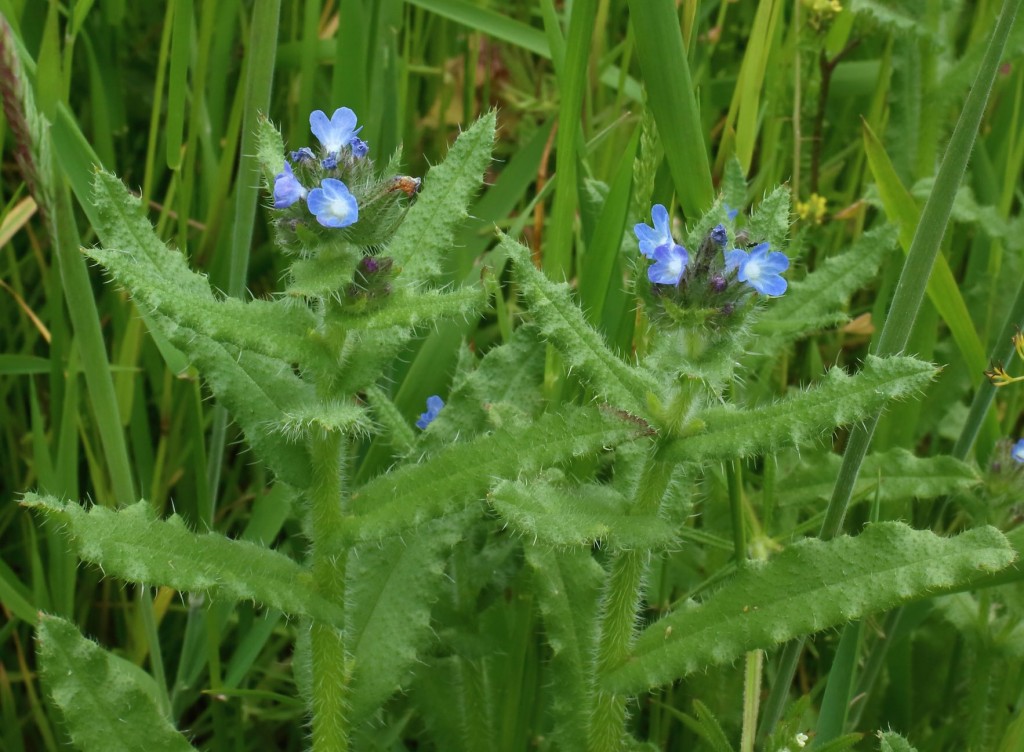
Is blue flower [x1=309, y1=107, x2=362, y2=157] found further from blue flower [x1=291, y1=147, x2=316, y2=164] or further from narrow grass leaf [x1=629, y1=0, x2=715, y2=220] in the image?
narrow grass leaf [x1=629, y1=0, x2=715, y2=220]

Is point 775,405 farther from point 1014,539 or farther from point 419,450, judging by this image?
point 419,450

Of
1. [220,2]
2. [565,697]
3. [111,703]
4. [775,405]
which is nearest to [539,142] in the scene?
[220,2]

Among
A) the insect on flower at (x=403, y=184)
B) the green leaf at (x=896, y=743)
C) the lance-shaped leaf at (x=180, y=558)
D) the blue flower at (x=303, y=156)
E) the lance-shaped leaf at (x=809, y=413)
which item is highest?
the blue flower at (x=303, y=156)

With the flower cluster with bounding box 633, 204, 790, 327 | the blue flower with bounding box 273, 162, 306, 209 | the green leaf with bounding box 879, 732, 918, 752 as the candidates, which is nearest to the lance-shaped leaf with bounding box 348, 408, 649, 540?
the flower cluster with bounding box 633, 204, 790, 327

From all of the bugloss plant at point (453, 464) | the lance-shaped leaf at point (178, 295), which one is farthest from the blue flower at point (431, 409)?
the lance-shaped leaf at point (178, 295)

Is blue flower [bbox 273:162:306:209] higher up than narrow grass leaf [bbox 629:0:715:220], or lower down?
lower down

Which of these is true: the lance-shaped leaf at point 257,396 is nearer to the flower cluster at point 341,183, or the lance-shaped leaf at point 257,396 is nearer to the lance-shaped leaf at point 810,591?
the flower cluster at point 341,183
